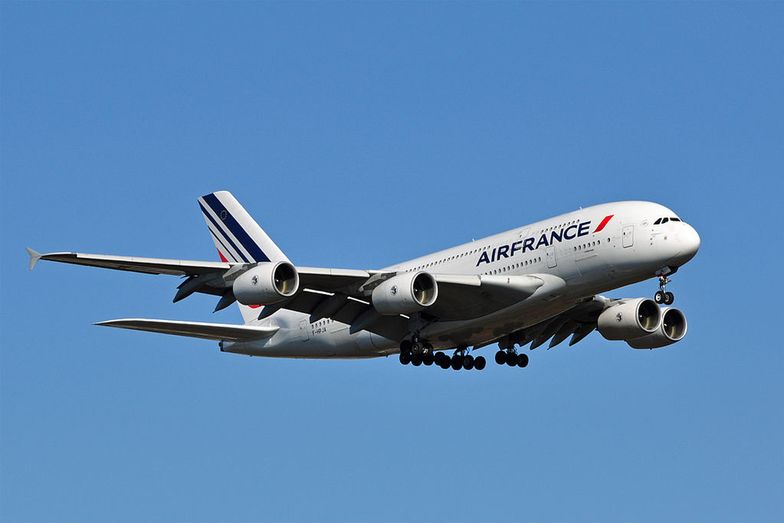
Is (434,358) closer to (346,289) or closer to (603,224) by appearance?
(346,289)

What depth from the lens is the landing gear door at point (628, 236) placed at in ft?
137

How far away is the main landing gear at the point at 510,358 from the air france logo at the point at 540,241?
5.34 meters

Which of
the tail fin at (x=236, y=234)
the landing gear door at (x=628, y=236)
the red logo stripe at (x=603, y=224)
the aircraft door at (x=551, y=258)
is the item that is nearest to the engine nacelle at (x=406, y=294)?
→ the aircraft door at (x=551, y=258)

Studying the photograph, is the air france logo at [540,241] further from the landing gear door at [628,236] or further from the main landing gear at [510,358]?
the main landing gear at [510,358]

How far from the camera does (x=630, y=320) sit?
47.9 metres

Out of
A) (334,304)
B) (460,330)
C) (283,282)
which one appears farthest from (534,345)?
(283,282)

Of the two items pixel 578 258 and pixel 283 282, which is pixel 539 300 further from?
pixel 283 282

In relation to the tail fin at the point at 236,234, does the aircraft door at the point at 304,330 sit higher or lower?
lower

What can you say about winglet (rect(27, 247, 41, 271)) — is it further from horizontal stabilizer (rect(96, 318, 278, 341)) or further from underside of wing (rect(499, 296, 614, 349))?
underside of wing (rect(499, 296, 614, 349))

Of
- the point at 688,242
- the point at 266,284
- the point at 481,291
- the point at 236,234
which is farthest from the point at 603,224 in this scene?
the point at 236,234

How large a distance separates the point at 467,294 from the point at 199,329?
9.84 metres

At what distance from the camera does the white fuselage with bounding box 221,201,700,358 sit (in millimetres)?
41750

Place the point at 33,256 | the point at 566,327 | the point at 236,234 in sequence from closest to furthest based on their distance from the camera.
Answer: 1. the point at 33,256
2. the point at 566,327
3. the point at 236,234

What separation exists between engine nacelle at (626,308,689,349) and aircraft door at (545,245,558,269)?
7620mm
